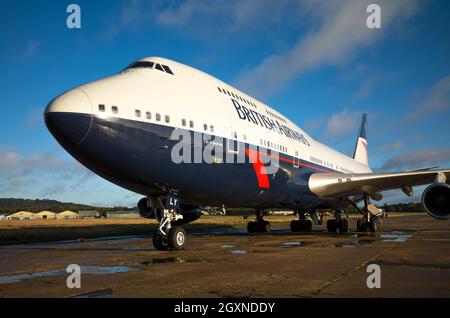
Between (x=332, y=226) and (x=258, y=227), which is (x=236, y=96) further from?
(x=332, y=226)

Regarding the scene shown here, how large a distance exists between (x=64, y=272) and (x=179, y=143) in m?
4.80

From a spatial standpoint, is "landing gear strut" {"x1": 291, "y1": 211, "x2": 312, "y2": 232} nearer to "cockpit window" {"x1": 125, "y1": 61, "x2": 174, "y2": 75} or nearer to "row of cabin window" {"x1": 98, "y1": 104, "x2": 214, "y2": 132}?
"row of cabin window" {"x1": 98, "y1": 104, "x2": 214, "y2": 132}

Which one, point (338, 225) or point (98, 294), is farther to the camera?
point (338, 225)

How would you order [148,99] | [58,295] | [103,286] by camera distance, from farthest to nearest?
[148,99]
[103,286]
[58,295]

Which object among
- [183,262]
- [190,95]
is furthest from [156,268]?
[190,95]

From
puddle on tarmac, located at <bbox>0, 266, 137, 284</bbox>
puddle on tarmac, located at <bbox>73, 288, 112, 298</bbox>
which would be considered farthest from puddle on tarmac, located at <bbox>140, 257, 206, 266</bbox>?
puddle on tarmac, located at <bbox>73, 288, 112, 298</bbox>

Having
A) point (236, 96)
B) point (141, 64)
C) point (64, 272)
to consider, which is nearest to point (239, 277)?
point (64, 272)

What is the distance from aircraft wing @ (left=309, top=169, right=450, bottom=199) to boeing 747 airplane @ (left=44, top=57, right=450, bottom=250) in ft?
1.62

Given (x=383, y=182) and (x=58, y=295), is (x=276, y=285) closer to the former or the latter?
(x=58, y=295)

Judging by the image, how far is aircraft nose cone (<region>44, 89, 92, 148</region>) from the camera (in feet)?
31.3

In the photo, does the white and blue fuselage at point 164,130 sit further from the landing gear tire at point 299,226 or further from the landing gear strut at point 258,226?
the landing gear tire at point 299,226

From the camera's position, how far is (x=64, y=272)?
25.7 feet
